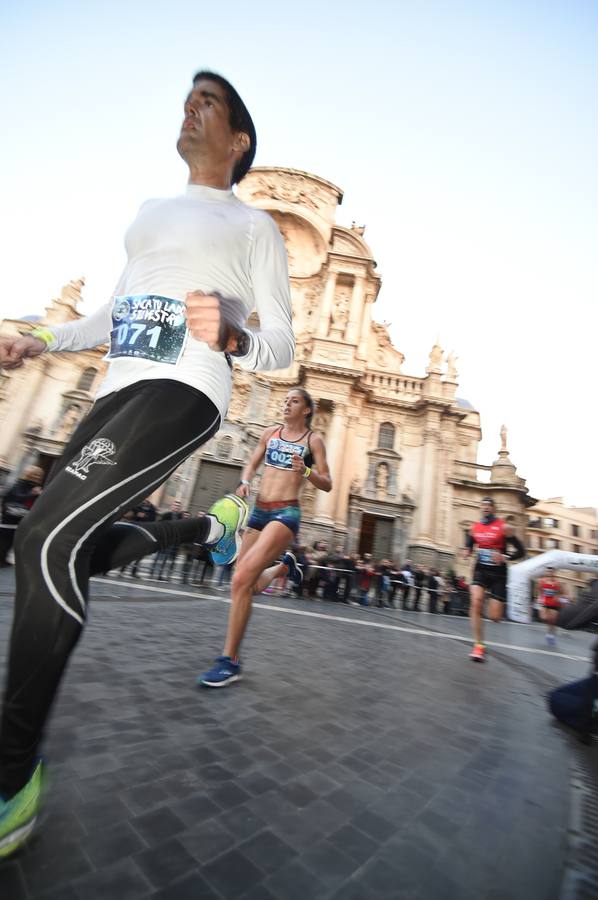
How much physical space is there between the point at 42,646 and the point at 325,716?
5.93 feet

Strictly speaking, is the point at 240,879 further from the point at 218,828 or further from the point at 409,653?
the point at 409,653

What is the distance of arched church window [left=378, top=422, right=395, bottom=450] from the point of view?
22.9 m

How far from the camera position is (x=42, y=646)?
1060 millimetres

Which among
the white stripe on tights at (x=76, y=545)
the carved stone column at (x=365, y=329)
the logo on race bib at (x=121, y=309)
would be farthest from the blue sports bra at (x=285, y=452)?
the carved stone column at (x=365, y=329)

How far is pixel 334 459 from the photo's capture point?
789 inches

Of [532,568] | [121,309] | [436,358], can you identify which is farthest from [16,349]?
[436,358]

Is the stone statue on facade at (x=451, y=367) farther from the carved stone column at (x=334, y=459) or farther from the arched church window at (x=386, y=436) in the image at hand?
the carved stone column at (x=334, y=459)

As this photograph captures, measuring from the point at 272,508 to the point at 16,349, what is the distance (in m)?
2.11

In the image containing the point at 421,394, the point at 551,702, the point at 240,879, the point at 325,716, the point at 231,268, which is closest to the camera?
the point at 240,879

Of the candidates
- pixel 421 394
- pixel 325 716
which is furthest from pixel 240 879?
pixel 421 394

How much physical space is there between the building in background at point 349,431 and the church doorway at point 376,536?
0.17ft

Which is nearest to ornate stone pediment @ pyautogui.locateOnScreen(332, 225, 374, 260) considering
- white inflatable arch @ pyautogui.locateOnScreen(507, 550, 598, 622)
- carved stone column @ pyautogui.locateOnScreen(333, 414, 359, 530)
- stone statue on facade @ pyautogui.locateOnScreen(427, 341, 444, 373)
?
stone statue on facade @ pyautogui.locateOnScreen(427, 341, 444, 373)

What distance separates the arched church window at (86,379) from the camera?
22.9 m

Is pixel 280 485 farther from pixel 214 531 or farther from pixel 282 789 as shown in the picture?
pixel 282 789
